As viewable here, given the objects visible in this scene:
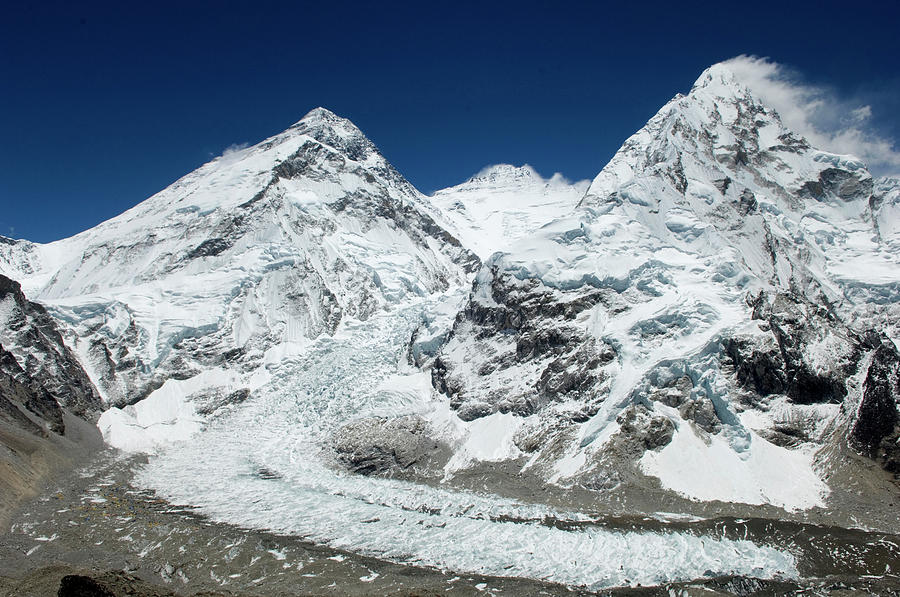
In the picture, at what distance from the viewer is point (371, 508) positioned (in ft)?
158

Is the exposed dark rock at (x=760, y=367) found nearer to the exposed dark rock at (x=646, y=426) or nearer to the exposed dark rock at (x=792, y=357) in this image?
the exposed dark rock at (x=792, y=357)

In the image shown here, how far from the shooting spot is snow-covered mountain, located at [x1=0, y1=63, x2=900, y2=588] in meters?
47.2

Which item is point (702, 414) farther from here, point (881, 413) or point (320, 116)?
point (320, 116)

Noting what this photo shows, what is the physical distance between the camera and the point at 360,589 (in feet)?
101

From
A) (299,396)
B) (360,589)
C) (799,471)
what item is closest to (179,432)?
(299,396)

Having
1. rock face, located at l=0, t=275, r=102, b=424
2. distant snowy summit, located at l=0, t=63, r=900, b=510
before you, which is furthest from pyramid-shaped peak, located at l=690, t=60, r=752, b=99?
rock face, located at l=0, t=275, r=102, b=424

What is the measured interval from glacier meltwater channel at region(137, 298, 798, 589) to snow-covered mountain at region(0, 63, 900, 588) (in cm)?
32

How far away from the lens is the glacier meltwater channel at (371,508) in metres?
34.8

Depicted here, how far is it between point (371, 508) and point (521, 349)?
28.6 m

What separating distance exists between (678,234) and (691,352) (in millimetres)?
28355

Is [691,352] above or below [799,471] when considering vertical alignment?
above

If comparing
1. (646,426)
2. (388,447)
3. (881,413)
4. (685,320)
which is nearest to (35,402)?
(388,447)

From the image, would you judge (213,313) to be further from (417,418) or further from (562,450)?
(562,450)

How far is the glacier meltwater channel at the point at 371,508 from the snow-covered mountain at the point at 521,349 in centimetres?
32
